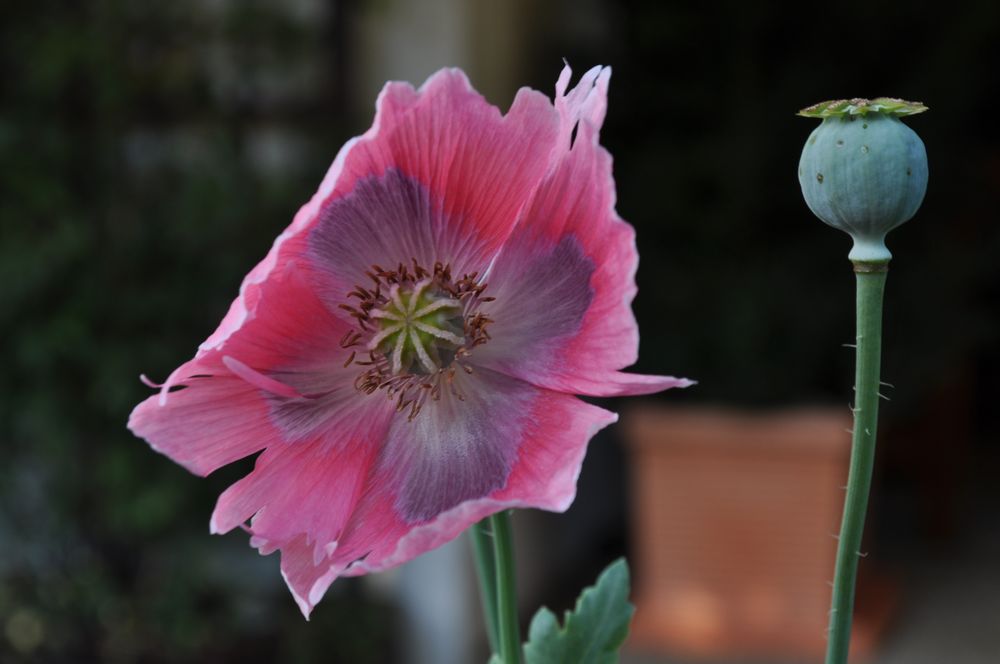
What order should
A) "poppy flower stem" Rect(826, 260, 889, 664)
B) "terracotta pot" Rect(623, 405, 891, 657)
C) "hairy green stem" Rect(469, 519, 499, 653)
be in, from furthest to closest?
"terracotta pot" Rect(623, 405, 891, 657) < "hairy green stem" Rect(469, 519, 499, 653) < "poppy flower stem" Rect(826, 260, 889, 664)

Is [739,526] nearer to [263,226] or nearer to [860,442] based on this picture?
[263,226]

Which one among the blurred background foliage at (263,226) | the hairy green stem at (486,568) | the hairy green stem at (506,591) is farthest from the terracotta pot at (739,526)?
the hairy green stem at (506,591)

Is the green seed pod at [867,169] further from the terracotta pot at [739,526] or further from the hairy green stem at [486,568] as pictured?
the terracotta pot at [739,526]

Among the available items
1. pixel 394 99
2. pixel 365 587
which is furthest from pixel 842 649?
pixel 365 587

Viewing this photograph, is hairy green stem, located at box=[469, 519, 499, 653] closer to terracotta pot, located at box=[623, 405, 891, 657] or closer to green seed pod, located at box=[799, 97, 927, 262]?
green seed pod, located at box=[799, 97, 927, 262]

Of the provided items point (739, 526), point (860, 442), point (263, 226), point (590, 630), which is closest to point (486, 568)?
point (590, 630)

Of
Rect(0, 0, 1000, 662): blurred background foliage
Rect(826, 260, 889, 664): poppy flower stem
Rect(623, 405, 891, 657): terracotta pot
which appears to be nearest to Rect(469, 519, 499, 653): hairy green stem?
Rect(826, 260, 889, 664): poppy flower stem
